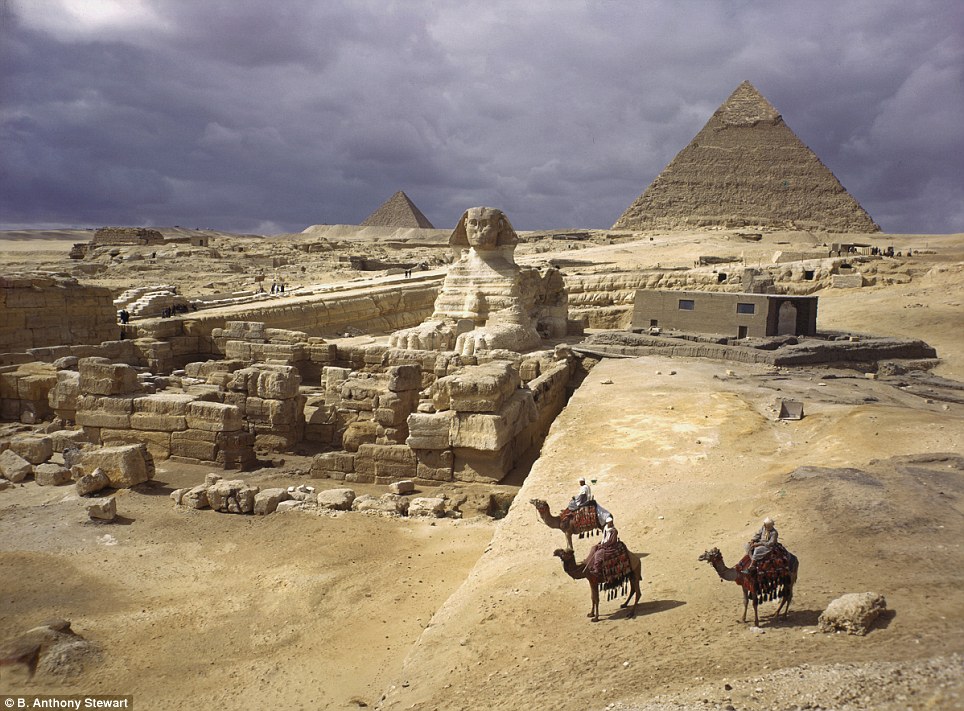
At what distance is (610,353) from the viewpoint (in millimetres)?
14398

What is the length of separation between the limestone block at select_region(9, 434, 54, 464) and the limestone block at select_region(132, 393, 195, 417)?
0.98m

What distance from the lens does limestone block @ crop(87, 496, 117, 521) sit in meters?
6.39

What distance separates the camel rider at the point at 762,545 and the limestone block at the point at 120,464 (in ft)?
20.3

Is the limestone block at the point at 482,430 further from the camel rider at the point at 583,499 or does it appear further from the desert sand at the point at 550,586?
the camel rider at the point at 583,499

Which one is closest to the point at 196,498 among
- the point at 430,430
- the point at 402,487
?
the point at 402,487

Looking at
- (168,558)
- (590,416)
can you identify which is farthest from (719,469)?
(168,558)

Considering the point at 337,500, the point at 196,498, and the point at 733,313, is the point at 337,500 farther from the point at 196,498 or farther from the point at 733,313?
the point at 733,313

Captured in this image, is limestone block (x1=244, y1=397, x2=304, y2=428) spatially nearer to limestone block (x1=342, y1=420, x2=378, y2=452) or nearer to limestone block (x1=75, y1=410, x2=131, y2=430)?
limestone block (x1=342, y1=420, x2=378, y2=452)

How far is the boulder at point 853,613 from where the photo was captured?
3004 mm

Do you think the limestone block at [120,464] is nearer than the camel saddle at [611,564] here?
No

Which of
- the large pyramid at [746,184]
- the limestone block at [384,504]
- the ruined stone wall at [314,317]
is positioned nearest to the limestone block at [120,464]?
the limestone block at [384,504]

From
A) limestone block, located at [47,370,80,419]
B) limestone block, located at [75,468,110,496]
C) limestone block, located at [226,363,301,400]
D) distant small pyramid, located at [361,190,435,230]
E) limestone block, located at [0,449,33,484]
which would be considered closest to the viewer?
limestone block, located at [75,468,110,496]

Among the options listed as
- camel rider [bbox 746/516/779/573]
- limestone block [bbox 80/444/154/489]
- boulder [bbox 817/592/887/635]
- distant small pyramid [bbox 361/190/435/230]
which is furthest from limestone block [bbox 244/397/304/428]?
distant small pyramid [bbox 361/190/435/230]

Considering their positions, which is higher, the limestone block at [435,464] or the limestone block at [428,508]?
the limestone block at [435,464]
